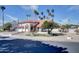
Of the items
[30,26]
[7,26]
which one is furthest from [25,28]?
[7,26]

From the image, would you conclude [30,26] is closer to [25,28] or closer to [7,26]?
[25,28]

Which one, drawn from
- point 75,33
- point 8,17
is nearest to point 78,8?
point 75,33

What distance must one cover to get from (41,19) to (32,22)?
103 millimetres

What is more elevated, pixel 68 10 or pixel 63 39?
pixel 68 10

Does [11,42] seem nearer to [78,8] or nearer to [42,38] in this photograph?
[42,38]

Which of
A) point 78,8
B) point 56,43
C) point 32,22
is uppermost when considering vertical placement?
point 78,8

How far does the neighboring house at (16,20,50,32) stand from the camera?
2070 millimetres

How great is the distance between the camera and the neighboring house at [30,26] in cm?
207

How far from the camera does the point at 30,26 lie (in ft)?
6.91

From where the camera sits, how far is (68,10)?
202cm
